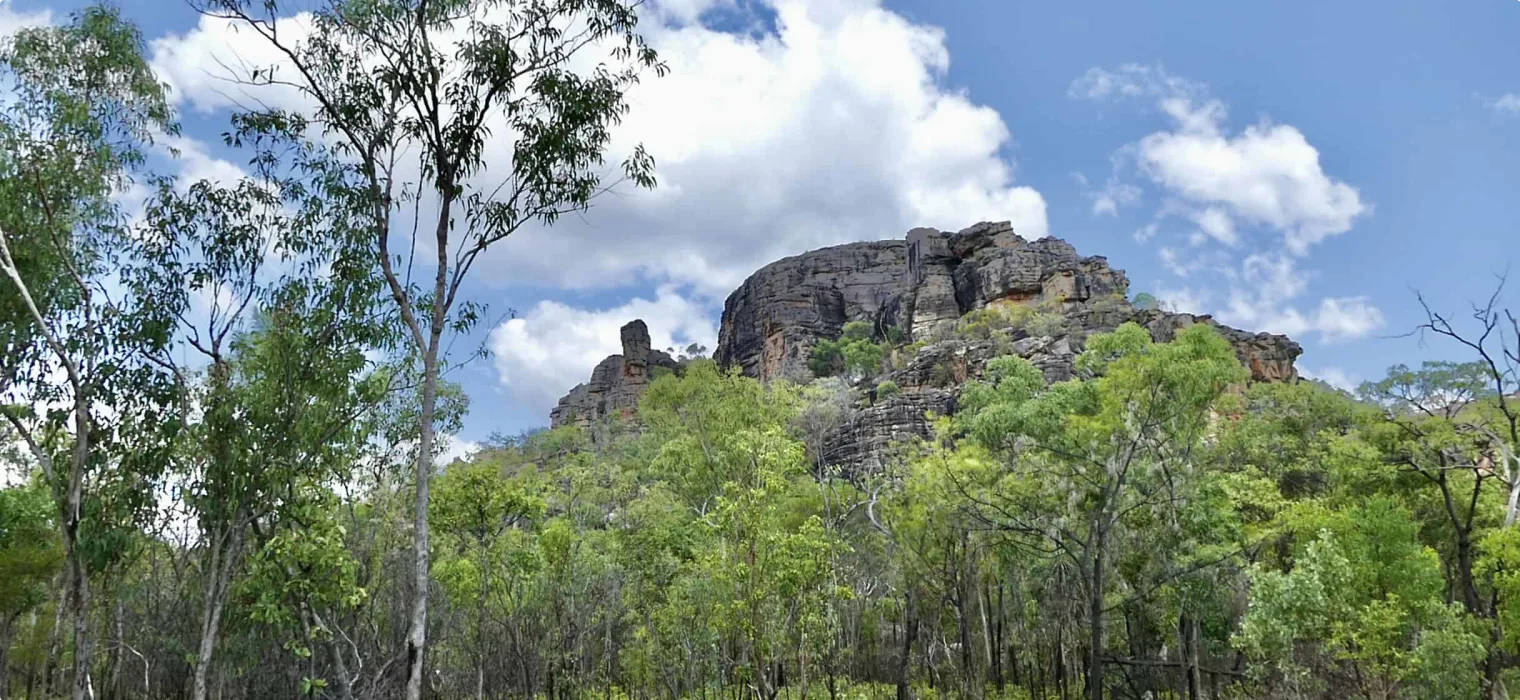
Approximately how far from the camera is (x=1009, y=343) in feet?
149

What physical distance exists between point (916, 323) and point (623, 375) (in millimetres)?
32447

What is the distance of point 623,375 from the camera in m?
87.1

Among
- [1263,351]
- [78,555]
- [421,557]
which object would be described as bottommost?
[421,557]

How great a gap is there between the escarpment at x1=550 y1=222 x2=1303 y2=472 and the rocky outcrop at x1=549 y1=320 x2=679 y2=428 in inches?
5.2

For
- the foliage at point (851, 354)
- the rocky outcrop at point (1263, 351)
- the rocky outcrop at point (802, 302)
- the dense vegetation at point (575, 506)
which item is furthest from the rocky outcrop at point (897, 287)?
the dense vegetation at point (575, 506)

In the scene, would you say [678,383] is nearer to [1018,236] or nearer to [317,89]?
[317,89]

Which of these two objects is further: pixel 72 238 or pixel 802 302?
pixel 802 302

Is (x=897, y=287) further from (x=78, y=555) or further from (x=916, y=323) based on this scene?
(x=78, y=555)

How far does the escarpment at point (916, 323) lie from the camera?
140 ft

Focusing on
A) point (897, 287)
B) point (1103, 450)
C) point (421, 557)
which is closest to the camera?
point (421, 557)

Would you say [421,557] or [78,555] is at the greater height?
[78,555]

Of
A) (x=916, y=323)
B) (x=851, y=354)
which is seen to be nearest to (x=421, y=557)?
(x=916, y=323)

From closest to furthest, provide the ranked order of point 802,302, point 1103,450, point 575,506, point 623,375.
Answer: point 1103,450, point 575,506, point 802,302, point 623,375

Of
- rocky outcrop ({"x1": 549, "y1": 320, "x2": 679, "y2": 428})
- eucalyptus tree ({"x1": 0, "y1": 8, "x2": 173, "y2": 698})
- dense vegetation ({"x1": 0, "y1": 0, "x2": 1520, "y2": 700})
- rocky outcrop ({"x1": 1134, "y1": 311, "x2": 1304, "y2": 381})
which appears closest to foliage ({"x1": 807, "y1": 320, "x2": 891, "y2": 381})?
rocky outcrop ({"x1": 549, "y1": 320, "x2": 679, "y2": 428})
